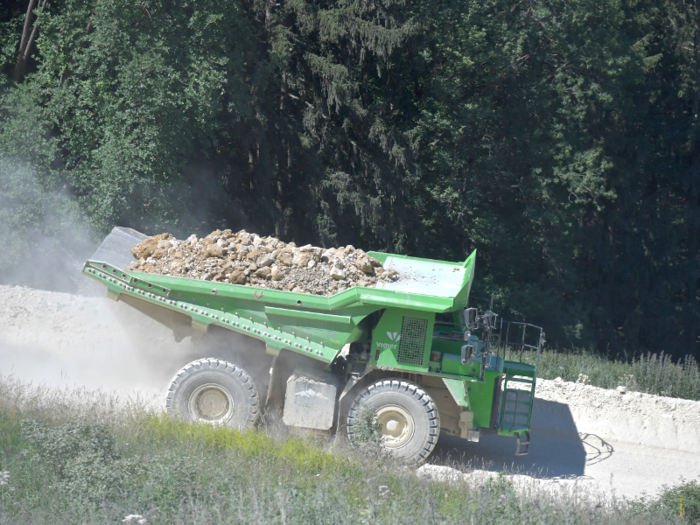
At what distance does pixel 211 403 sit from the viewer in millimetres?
8414

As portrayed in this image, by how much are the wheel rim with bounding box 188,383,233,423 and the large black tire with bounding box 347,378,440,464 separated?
1.47 meters

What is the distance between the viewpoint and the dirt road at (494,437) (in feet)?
30.3

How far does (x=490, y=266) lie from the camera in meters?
22.1

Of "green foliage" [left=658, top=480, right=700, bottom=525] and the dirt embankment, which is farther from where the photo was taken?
the dirt embankment

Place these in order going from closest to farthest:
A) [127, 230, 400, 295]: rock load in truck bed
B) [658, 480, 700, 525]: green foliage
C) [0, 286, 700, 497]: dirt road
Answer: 1. [658, 480, 700, 525]: green foliage
2. [127, 230, 400, 295]: rock load in truck bed
3. [0, 286, 700, 497]: dirt road

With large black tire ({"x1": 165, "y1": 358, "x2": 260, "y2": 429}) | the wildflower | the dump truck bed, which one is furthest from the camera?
large black tire ({"x1": 165, "y1": 358, "x2": 260, "y2": 429})

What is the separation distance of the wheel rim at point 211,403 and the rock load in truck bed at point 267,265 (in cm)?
129

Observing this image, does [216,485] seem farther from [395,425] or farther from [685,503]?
[685,503]

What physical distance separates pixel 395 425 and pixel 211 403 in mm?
2189

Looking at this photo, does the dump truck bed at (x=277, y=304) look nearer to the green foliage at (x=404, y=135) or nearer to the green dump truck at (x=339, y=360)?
the green dump truck at (x=339, y=360)

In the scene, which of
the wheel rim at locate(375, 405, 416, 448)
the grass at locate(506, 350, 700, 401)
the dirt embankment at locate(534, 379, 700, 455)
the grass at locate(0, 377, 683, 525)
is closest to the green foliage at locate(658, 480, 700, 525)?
the grass at locate(0, 377, 683, 525)

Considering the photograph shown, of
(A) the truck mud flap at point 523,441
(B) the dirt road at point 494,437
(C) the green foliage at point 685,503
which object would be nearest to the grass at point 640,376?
(B) the dirt road at point 494,437

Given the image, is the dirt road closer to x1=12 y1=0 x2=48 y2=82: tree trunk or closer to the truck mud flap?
the truck mud flap

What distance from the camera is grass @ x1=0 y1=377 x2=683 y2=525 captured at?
17.0ft
